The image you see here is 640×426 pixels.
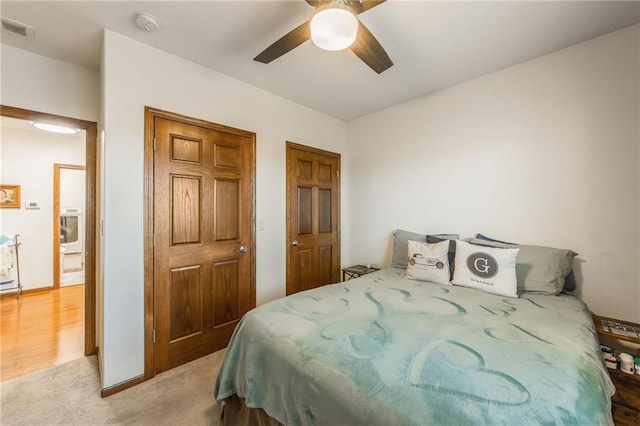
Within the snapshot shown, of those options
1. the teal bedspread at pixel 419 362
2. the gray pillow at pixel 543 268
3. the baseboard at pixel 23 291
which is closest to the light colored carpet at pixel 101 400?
the teal bedspread at pixel 419 362

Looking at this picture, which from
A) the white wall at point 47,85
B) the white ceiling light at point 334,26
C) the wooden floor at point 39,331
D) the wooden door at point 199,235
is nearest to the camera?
the white ceiling light at point 334,26

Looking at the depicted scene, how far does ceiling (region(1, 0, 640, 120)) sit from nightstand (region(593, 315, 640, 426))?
6.88ft

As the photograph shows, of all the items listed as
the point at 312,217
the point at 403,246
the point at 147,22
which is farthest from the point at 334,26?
the point at 312,217

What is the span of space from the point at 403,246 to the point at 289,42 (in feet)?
6.94

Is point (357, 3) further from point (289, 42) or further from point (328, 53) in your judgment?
point (328, 53)

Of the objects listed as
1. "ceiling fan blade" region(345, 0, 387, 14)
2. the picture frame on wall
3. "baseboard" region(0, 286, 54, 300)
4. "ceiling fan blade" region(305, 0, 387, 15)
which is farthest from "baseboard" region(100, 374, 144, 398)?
the picture frame on wall

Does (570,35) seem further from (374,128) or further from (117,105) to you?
(117,105)

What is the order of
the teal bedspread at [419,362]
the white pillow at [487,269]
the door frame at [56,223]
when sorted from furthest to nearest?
the door frame at [56,223], the white pillow at [487,269], the teal bedspread at [419,362]

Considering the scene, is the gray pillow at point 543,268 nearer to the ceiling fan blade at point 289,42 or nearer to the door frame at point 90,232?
the ceiling fan blade at point 289,42

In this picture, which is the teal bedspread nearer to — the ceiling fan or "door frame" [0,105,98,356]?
the ceiling fan

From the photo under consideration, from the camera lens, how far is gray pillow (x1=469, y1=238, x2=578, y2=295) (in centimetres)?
184

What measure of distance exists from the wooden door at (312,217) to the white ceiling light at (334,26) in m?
1.66

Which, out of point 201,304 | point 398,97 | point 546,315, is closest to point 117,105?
point 201,304

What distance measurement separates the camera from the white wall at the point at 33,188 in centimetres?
383
